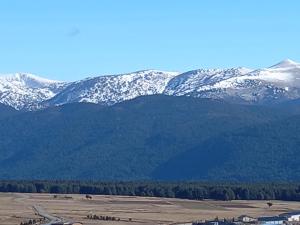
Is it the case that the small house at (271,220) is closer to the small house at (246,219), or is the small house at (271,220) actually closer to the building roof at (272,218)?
the building roof at (272,218)

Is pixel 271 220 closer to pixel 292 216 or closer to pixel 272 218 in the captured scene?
pixel 272 218

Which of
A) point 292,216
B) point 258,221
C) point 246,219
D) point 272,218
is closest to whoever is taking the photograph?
point 258,221

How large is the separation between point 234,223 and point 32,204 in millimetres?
49239

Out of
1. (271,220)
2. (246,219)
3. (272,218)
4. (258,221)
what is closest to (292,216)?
(272,218)

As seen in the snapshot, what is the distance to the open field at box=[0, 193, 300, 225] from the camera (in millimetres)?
148125

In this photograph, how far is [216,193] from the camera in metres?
196

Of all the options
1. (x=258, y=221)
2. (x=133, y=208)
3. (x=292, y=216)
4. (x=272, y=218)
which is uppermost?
(x=133, y=208)

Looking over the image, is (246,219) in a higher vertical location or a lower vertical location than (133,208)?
lower

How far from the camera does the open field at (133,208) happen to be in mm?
148125

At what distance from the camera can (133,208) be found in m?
168

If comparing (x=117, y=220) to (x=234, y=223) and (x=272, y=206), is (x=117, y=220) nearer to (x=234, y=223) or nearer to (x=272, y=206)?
(x=234, y=223)

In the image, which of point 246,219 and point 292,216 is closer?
point 246,219

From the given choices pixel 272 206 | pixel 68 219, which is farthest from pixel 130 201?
pixel 68 219

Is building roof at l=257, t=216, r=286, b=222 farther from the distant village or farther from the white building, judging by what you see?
the white building
